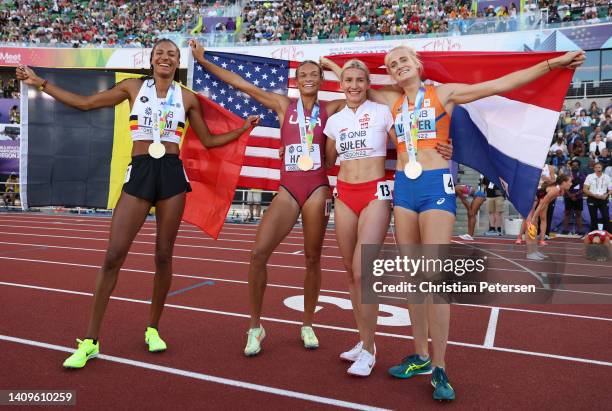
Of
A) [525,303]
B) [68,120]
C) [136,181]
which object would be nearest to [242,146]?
[136,181]

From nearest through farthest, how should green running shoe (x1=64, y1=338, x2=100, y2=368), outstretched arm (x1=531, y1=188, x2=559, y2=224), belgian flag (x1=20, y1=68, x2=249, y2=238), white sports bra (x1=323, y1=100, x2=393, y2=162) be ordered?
green running shoe (x1=64, y1=338, x2=100, y2=368) < white sports bra (x1=323, y1=100, x2=393, y2=162) < belgian flag (x1=20, y1=68, x2=249, y2=238) < outstretched arm (x1=531, y1=188, x2=559, y2=224)

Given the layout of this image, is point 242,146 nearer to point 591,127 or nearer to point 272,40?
point 591,127

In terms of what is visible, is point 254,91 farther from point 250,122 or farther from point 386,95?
point 386,95

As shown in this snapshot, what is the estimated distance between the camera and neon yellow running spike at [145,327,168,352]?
3.90 meters

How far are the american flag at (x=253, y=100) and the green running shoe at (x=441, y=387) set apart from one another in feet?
8.64

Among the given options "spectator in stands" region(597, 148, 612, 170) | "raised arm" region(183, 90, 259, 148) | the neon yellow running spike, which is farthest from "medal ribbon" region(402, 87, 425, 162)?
"spectator in stands" region(597, 148, 612, 170)

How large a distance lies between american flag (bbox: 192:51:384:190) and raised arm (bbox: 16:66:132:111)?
112 centimetres

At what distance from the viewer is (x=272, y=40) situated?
28203 mm

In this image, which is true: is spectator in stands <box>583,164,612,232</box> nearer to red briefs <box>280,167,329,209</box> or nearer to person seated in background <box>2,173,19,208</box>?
red briefs <box>280,167,329,209</box>

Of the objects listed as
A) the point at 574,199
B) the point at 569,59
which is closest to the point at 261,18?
the point at 574,199

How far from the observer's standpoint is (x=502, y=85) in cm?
339

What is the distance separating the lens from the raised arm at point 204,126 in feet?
13.7

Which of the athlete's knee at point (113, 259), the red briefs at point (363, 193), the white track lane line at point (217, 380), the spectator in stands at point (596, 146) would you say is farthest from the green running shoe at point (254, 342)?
the spectator in stands at point (596, 146)

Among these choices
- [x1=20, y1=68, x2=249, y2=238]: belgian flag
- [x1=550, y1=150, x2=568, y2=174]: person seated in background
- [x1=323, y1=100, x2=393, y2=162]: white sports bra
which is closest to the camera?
[x1=323, y1=100, x2=393, y2=162]: white sports bra
